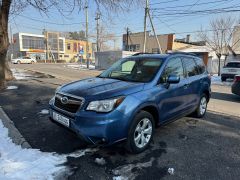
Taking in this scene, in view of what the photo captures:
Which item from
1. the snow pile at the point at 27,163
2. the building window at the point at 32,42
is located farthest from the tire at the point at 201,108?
the building window at the point at 32,42

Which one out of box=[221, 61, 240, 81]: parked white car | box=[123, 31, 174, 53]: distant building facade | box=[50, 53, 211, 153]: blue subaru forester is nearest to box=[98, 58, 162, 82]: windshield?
box=[50, 53, 211, 153]: blue subaru forester

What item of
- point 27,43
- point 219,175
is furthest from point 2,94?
point 27,43

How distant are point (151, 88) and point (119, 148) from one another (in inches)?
48.3

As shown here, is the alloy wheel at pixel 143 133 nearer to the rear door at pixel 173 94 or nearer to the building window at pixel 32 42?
the rear door at pixel 173 94

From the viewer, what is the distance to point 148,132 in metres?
3.76

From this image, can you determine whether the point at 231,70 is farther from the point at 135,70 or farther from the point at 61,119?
the point at 61,119

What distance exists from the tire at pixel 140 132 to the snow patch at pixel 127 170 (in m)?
0.29

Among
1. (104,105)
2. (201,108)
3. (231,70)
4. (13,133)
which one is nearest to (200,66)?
(201,108)

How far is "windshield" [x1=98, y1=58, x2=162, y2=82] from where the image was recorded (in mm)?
4005

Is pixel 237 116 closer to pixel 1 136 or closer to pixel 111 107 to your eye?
pixel 111 107

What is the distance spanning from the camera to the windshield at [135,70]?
401cm

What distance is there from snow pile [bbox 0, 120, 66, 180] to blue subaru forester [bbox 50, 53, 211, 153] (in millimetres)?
582

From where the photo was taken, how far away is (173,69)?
4398 millimetres

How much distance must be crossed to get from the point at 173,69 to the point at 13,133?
11.8 ft
